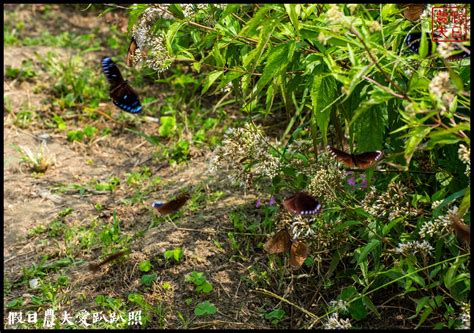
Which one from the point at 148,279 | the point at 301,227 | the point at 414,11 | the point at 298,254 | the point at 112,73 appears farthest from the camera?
the point at 112,73

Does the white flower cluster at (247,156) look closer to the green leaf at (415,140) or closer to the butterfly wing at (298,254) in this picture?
the butterfly wing at (298,254)

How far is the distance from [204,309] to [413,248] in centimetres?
93

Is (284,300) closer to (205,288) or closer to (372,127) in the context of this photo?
(205,288)

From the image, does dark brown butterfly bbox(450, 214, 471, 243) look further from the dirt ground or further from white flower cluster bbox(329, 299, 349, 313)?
the dirt ground

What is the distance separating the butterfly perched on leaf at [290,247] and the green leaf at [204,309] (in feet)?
1.14

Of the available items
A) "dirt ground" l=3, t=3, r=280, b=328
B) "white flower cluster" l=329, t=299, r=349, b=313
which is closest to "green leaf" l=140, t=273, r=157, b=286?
"dirt ground" l=3, t=3, r=280, b=328

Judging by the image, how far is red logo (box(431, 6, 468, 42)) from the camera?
229 cm

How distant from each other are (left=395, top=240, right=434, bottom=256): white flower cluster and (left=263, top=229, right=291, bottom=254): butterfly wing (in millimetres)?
516

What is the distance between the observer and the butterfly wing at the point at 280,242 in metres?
2.91

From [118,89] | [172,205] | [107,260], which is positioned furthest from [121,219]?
[118,89]

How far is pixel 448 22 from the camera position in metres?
2.38

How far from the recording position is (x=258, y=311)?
300 cm

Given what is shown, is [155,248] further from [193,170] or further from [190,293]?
[193,170]

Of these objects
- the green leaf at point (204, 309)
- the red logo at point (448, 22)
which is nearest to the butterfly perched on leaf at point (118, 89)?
the green leaf at point (204, 309)
